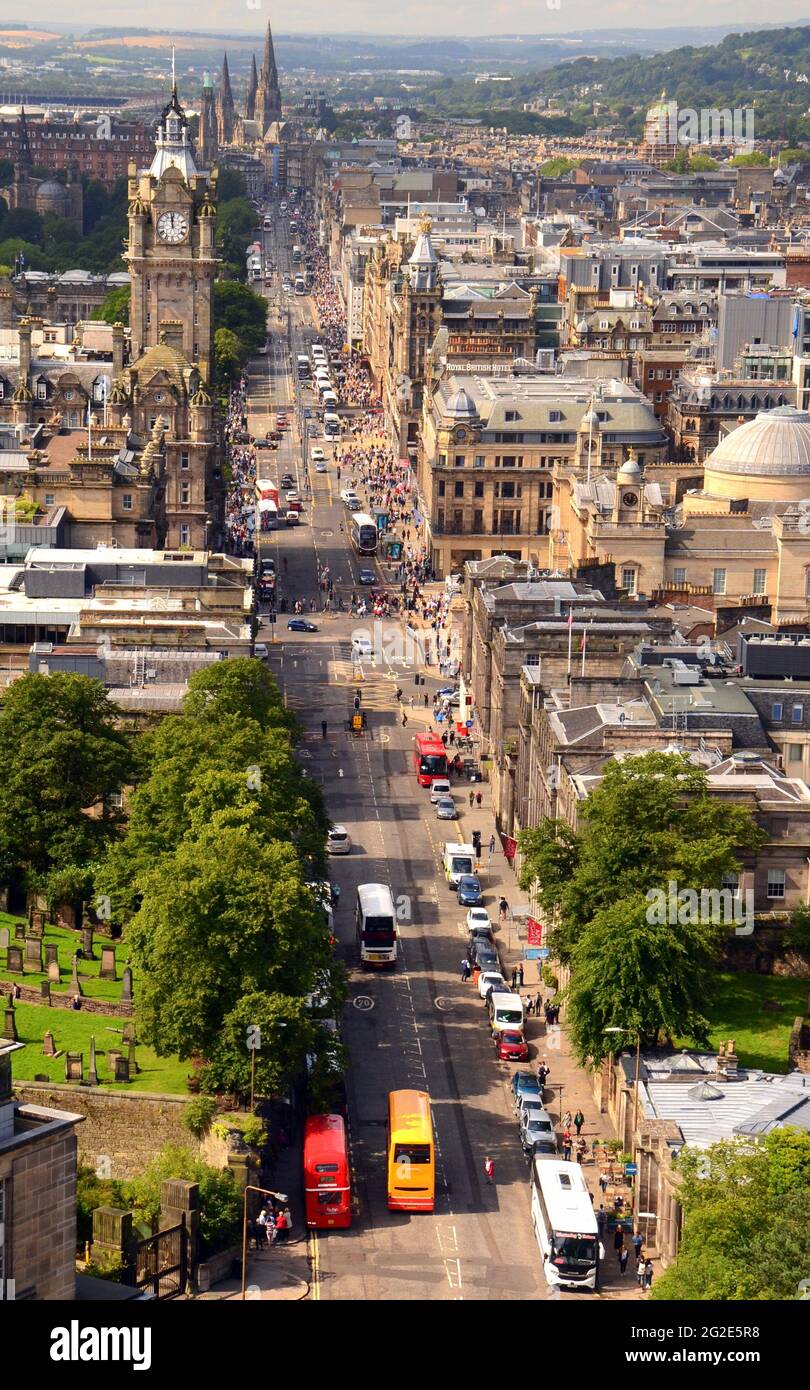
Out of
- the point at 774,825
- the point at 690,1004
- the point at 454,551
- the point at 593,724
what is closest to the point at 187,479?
the point at 454,551

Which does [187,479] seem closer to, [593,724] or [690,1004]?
[593,724]

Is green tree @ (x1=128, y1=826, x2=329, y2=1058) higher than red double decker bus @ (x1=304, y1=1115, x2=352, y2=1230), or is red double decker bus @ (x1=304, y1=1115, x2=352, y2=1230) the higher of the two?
green tree @ (x1=128, y1=826, x2=329, y2=1058)

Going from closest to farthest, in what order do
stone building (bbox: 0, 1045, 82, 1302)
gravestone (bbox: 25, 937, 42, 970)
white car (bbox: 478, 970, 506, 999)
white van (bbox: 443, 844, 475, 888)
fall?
stone building (bbox: 0, 1045, 82, 1302), gravestone (bbox: 25, 937, 42, 970), white car (bbox: 478, 970, 506, 999), white van (bbox: 443, 844, 475, 888)

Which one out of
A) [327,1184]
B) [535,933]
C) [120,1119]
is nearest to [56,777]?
[535,933]

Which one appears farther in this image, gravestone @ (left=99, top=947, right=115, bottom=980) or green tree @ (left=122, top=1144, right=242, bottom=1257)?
gravestone @ (left=99, top=947, right=115, bottom=980)

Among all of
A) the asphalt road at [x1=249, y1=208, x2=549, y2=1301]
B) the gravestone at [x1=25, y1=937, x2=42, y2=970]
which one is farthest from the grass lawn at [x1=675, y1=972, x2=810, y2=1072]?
the gravestone at [x1=25, y1=937, x2=42, y2=970]

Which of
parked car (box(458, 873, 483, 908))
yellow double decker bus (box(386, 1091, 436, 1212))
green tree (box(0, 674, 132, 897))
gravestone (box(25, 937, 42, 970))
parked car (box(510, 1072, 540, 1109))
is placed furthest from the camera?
parked car (box(458, 873, 483, 908))

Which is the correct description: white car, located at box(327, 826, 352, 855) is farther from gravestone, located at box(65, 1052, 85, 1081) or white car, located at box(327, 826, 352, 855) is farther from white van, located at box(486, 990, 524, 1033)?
gravestone, located at box(65, 1052, 85, 1081)
